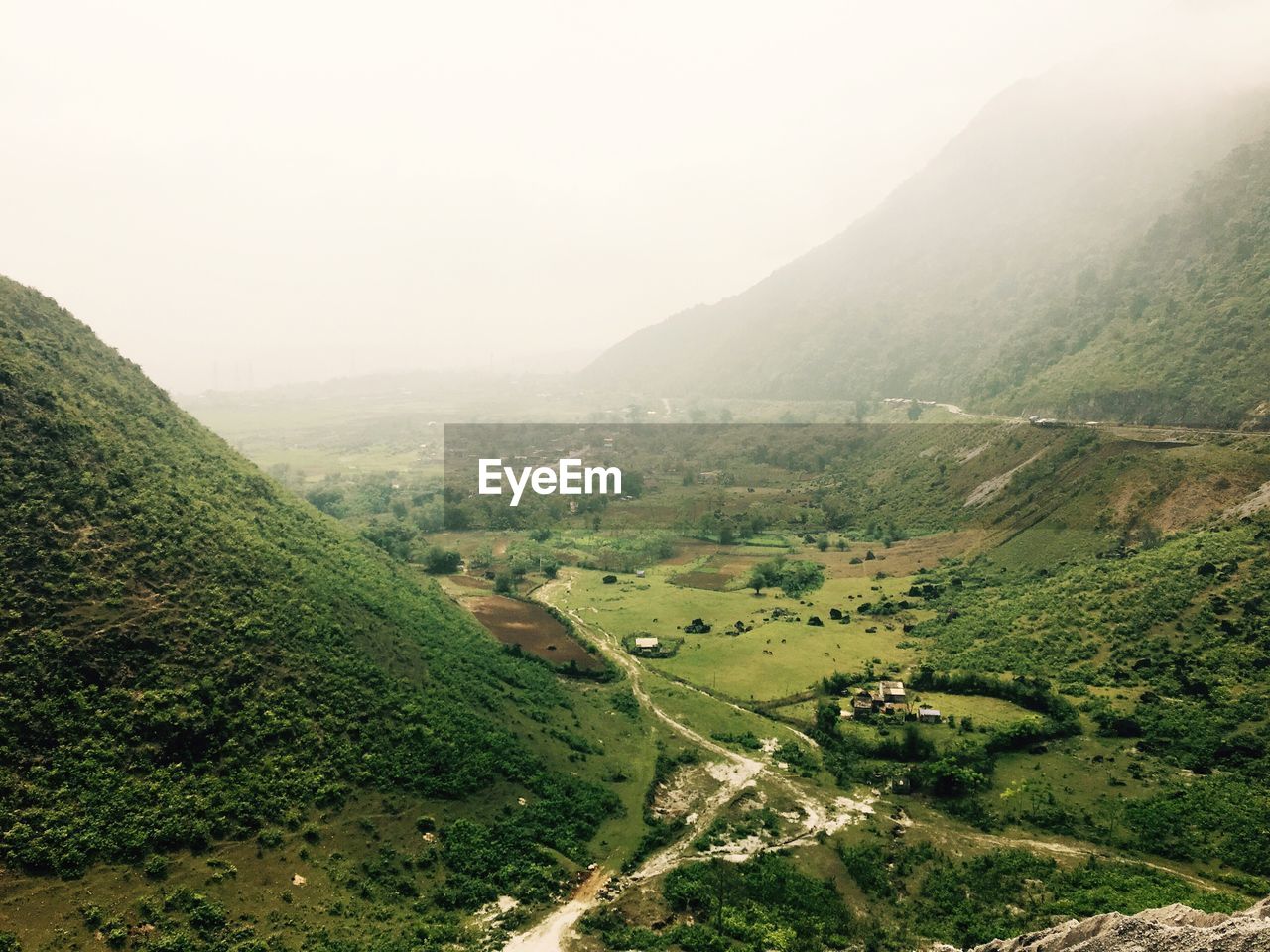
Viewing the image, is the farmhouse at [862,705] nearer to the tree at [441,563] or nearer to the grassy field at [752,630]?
the grassy field at [752,630]

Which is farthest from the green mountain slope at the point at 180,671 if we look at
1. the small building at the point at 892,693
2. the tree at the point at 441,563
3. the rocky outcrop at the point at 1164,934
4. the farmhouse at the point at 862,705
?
the tree at the point at 441,563

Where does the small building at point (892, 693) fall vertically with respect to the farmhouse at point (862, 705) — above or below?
above

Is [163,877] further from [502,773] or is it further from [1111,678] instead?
[1111,678]

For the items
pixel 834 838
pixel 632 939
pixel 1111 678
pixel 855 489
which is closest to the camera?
pixel 632 939

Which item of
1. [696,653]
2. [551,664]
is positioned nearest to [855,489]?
[696,653]

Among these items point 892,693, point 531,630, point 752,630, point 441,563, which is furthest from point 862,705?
point 441,563

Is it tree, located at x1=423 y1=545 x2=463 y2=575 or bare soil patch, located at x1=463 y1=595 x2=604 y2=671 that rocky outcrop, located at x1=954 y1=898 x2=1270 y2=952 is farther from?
tree, located at x1=423 y1=545 x2=463 y2=575

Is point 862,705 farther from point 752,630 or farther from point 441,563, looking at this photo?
point 441,563
